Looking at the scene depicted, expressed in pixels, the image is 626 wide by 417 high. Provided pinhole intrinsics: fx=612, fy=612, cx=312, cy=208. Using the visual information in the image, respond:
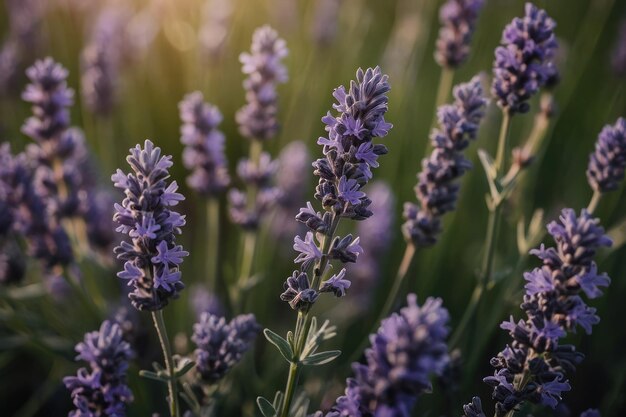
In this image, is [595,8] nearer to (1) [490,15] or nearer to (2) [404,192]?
(1) [490,15]

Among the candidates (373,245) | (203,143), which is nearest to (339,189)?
(203,143)

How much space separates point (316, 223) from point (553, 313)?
0.65 metres

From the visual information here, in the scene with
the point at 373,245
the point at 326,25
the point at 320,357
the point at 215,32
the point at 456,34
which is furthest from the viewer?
the point at 326,25

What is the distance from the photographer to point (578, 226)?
1.53 metres

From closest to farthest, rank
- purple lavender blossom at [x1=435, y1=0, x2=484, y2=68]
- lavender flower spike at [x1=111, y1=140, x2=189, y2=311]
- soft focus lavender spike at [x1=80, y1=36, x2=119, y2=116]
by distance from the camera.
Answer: lavender flower spike at [x1=111, y1=140, x2=189, y2=311] < purple lavender blossom at [x1=435, y1=0, x2=484, y2=68] < soft focus lavender spike at [x1=80, y1=36, x2=119, y2=116]

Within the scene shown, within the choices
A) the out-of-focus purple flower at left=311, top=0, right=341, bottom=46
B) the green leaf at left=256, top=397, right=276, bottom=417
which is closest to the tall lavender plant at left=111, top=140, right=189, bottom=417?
the green leaf at left=256, top=397, right=276, bottom=417

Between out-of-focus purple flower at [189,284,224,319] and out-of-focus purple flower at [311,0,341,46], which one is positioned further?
out-of-focus purple flower at [311,0,341,46]

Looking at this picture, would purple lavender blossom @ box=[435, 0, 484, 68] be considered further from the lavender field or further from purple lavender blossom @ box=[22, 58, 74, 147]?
purple lavender blossom @ box=[22, 58, 74, 147]

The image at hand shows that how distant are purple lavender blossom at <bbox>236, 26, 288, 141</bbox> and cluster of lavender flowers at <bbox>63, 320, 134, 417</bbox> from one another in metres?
1.17

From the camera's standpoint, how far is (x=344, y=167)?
1583 mm

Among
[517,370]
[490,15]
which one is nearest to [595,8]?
[490,15]

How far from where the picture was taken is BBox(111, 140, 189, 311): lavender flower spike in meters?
1.51

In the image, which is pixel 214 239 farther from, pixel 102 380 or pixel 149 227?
pixel 149 227

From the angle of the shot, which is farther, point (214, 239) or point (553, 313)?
point (214, 239)
